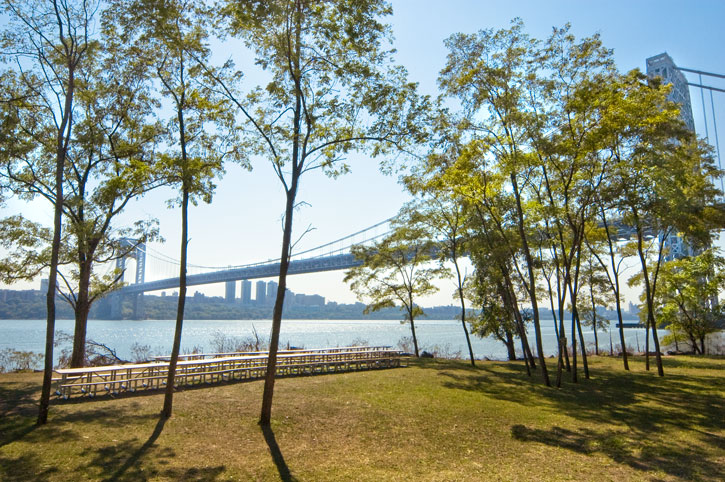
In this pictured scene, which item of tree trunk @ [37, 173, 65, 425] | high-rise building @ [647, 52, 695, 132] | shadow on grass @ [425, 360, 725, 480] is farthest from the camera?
high-rise building @ [647, 52, 695, 132]

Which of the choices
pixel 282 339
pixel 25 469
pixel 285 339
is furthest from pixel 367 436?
pixel 285 339

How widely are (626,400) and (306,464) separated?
8.18 meters

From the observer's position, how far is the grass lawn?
5.04m

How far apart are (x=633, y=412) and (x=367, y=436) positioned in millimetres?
5670

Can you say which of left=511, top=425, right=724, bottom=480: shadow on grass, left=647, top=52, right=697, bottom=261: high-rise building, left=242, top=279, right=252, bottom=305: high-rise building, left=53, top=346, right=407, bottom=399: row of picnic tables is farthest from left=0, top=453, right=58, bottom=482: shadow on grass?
left=242, top=279, right=252, bottom=305: high-rise building

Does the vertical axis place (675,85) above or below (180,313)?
above

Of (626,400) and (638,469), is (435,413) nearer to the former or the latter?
(638,469)

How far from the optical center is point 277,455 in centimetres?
551

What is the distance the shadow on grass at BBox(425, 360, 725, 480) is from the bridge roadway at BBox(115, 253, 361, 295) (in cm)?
2555

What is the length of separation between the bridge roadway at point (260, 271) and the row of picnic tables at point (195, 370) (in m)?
21.8

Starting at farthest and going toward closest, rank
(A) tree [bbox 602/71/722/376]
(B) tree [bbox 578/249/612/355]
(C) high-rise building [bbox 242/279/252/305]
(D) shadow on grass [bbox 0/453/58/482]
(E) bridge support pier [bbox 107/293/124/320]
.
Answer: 1. (C) high-rise building [bbox 242/279/252/305]
2. (E) bridge support pier [bbox 107/293/124/320]
3. (B) tree [bbox 578/249/612/355]
4. (A) tree [bbox 602/71/722/376]
5. (D) shadow on grass [bbox 0/453/58/482]

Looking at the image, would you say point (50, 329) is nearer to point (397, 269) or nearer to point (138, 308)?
point (397, 269)

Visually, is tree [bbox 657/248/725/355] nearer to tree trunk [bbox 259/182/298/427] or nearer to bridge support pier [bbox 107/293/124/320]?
tree trunk [bbox 259/182/298/427]

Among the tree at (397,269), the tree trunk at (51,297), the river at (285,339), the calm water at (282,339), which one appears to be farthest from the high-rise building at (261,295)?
the tree trunk at (51,297)
